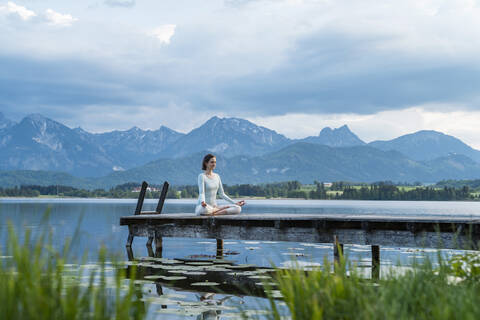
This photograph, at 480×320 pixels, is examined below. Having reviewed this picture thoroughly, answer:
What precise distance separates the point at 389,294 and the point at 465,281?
168cm

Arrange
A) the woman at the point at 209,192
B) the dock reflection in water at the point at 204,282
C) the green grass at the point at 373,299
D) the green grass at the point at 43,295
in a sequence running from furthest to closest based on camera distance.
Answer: the woman at the point at 209,192 < the dock reflection in water at the point at 204,282 < the green grass at the point at 373,299 < the green grass at the point at 43,295

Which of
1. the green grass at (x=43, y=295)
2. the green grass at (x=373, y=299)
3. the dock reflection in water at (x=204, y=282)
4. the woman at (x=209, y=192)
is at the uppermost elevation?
the woman at (x=209, y=192)

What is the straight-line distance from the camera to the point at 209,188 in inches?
656

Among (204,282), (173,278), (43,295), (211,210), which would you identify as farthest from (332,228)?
(43,295)

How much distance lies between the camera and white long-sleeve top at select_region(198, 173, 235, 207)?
1644cm

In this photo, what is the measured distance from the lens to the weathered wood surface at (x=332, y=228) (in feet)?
39.7

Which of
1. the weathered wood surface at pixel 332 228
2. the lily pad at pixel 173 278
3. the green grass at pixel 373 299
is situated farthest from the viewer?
the lily pad at pixel 173 278

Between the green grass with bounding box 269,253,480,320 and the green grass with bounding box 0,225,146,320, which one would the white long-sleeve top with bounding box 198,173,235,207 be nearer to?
the green grass with bounding box 269,253,480,320

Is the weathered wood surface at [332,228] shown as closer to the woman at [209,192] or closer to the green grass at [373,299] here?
the woman at [209,192]

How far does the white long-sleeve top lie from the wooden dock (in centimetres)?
91

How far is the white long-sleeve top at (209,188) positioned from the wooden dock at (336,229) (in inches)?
36.0

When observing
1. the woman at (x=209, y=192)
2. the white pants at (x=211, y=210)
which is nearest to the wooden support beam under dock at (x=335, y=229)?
the white pants at (x=211, y=210)

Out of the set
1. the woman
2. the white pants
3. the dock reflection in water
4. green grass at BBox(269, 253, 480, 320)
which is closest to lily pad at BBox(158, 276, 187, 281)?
the dock reflection in water

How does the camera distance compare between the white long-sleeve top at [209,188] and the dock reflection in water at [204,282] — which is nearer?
the dock reflection in water at [204,282]
